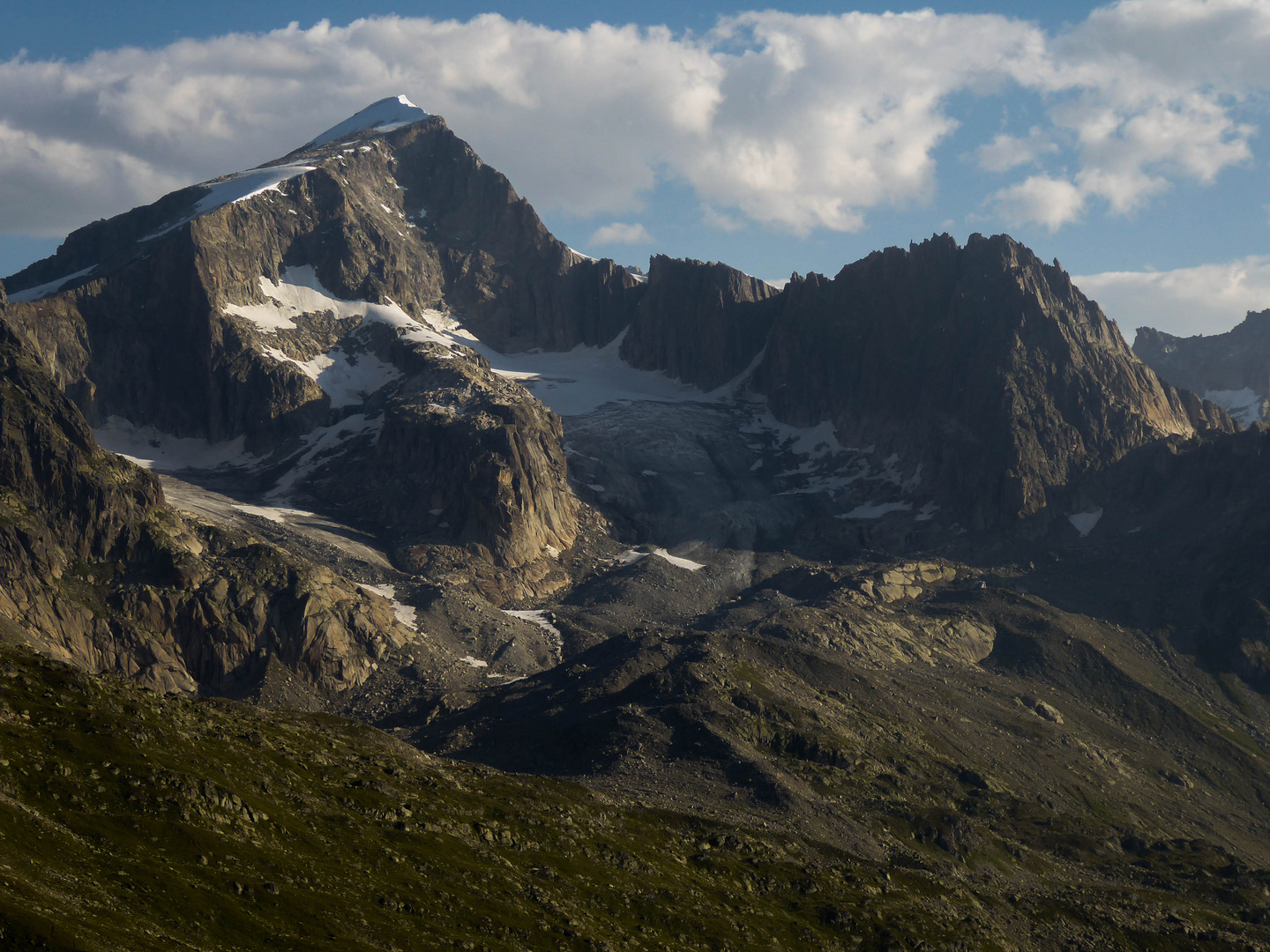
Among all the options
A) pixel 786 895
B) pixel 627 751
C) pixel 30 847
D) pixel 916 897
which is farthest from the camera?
pixel 627 751

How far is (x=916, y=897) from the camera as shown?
138 meters

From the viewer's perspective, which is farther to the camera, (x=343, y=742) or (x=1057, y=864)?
(x=1057, y=864)

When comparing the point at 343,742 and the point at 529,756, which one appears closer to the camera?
the point at 343,742

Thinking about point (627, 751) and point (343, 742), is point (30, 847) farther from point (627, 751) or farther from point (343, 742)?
point (627, 751)

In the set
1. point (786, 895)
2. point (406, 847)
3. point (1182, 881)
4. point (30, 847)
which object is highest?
point (30, 847)

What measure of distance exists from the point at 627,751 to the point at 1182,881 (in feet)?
282

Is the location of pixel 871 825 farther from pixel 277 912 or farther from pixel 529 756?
pixel 277 912

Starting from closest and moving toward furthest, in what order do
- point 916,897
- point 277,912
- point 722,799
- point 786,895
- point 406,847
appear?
1. point 277,912
2. point 406,847
3. point 786,895
4. point 916,897
5. point 722,799

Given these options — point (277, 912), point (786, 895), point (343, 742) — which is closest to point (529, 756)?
point (343, 742)

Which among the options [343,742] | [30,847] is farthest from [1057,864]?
[30,847]

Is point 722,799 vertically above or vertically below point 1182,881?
above

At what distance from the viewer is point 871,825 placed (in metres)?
166

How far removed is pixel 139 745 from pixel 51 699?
32.6ft

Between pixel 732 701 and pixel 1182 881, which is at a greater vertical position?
pixel 732 701
